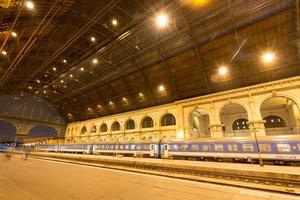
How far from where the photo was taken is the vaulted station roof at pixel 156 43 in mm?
14289

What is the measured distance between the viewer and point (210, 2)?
14062mm

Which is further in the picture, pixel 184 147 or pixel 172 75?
pixel 172 75

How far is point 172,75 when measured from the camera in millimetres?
22656

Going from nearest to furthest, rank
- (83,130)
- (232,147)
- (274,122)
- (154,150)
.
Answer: (232,147) → (154,150) → (274,122) → (83,130)

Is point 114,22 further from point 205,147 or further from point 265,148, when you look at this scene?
point 265,148

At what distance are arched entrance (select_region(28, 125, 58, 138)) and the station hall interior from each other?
18650mm

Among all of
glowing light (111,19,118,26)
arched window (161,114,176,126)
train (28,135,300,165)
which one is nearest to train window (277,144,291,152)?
train (28,135,300,165)

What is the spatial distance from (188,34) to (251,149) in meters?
14.3

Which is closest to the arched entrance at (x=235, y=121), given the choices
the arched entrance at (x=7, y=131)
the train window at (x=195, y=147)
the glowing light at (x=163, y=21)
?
the train window at (x=195, y=147)

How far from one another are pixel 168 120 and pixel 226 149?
13613 millimetres

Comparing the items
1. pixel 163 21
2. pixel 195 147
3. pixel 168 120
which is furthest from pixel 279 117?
pixel 163 21

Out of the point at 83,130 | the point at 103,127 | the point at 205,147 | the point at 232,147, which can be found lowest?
the point at 205,147

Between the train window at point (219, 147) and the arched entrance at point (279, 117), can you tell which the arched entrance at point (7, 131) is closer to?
the train window at point (219, 147)

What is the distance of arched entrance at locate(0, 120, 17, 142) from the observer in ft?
133
